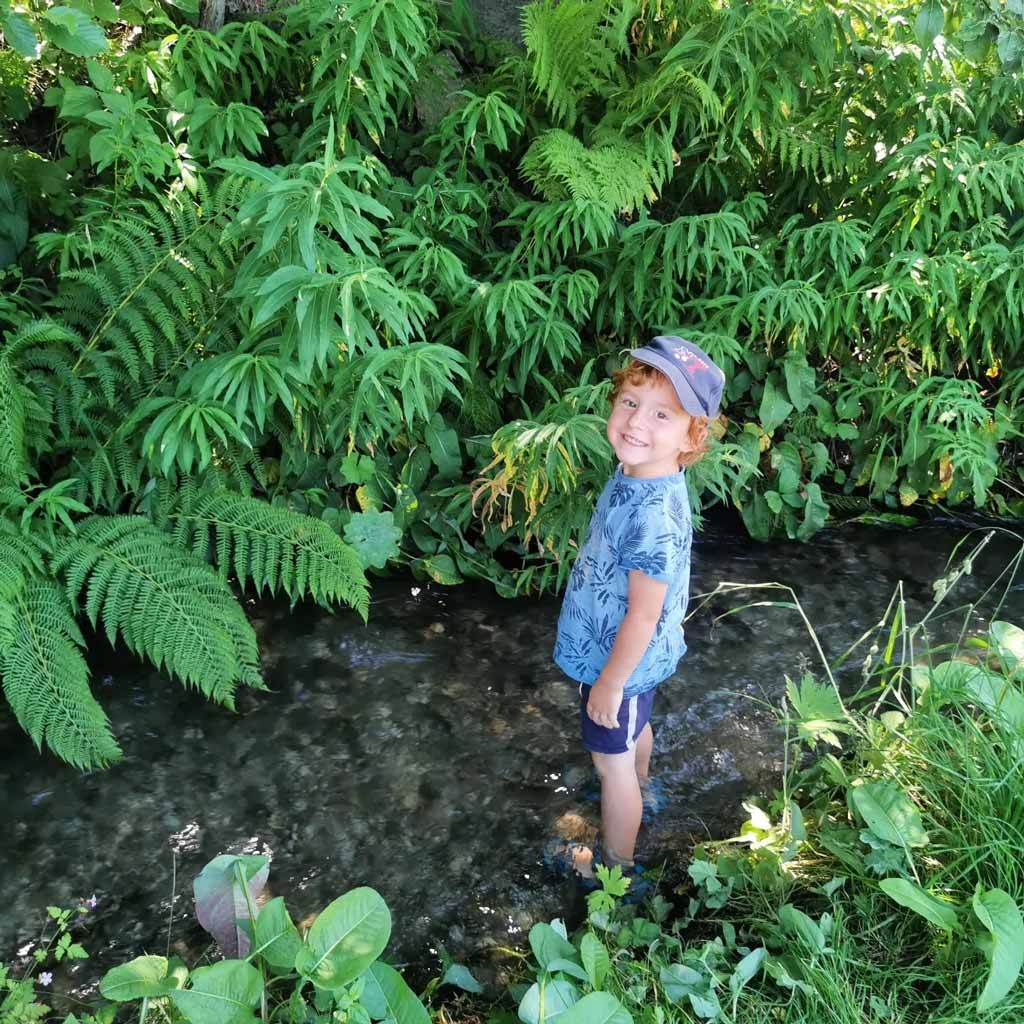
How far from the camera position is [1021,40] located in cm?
264

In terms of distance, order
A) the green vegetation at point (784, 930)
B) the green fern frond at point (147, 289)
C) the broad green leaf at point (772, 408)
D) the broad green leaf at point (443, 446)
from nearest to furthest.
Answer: the green vegetation at point (784, 930)
the green fern frond at point (147, 289)
the broad green leaf at point (443, 446)
the broad green leaf at point (772, 408)

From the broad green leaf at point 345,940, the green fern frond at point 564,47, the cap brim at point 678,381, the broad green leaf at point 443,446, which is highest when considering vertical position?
the green fern frond at point 564,47

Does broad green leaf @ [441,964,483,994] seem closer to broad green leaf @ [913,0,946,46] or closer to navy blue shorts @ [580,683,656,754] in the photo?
navy blue shorts @ [580,683,656,754]

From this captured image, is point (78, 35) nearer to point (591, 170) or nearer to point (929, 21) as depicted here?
point (591, 170)

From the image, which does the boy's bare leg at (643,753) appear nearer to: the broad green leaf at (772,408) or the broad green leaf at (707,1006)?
the broad green leaf at (707,1006)

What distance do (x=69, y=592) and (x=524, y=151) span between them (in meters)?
2.54

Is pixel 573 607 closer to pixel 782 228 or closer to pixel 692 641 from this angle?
pixel 692 641

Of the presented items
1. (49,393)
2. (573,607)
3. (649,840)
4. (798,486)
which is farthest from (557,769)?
(49,393)

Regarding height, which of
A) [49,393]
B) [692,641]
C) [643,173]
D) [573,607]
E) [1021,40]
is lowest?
[692,641]

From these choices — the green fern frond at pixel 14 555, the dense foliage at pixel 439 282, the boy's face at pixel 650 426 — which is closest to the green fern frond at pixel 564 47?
the dense foliage at pixel 439 282

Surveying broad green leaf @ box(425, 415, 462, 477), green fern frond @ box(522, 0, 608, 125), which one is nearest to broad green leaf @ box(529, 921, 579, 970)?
broad green leaf @ box(425, 415, 462, 477)

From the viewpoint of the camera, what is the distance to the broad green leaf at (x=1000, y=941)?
1.74 m

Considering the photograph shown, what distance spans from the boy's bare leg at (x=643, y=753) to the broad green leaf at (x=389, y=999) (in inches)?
40.8

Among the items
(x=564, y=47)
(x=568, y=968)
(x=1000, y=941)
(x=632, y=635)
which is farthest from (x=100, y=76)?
(x=1000, y=941)
